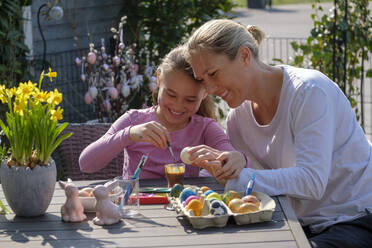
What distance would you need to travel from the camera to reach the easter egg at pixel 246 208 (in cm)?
211

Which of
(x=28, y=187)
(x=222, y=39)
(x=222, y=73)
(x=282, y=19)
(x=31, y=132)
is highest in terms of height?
(x=222, y=39)

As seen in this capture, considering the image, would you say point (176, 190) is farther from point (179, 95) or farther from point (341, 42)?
point (341, 42)

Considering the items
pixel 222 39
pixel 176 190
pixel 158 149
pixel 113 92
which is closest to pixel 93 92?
pixel 113 92

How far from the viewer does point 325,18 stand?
5480 millimetres

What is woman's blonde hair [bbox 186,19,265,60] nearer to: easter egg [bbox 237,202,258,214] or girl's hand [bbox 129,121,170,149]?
girl's hand [bbox 129,121,170,149]

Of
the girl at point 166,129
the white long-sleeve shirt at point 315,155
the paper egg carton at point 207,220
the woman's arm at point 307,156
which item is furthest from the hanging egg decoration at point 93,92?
the paper egg carton at point 207,220

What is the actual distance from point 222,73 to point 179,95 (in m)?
0.27

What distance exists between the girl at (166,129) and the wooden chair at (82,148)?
13.7 inches

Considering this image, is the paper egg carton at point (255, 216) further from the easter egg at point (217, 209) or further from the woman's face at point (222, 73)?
the woman's face at point (222, 73)

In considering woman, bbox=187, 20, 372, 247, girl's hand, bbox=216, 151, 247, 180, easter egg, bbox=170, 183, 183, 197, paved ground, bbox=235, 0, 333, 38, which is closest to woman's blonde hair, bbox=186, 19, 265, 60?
woman, bbox=187, 20, 372, 247

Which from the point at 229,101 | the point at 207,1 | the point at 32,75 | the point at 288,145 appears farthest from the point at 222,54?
the point at 207,1

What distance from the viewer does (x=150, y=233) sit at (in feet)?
6.79

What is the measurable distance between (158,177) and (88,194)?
0.71m

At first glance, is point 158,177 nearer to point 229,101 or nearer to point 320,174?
point 229,101
